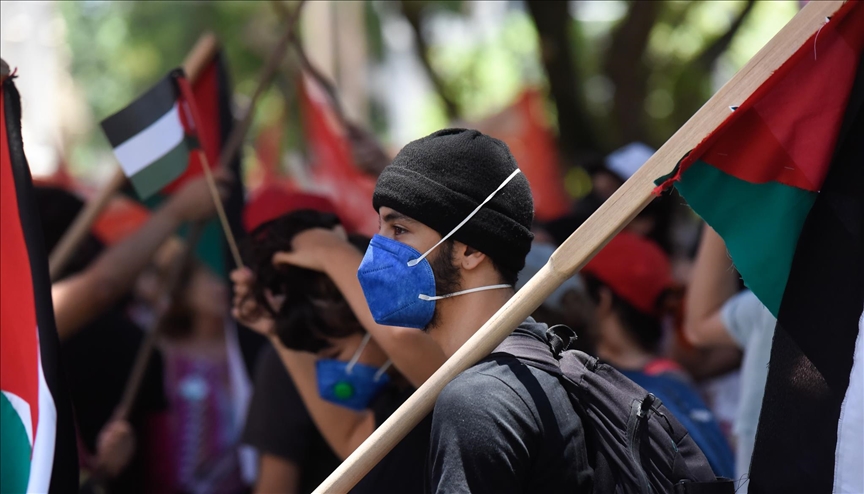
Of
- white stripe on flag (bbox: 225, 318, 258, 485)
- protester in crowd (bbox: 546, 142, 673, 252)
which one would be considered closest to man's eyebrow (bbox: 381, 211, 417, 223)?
white stripe on flag (bbox: 225, 318, 258, 485)

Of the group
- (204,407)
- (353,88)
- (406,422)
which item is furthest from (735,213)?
(353,88)

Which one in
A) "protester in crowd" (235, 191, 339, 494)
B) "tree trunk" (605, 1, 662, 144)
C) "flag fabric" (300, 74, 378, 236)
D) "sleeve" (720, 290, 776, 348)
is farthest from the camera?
"tree trunk" (605, 1, 662, 144)

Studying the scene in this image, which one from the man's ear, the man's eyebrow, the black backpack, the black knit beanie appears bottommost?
the black backpack

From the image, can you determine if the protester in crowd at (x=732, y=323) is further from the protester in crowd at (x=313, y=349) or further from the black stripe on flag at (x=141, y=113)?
the black stripe on flag at (x=141, y=113)

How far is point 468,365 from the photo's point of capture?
7.09 ft

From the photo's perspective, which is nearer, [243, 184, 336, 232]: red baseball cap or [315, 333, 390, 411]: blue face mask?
[315, 333, 390, 411]: blue face mask

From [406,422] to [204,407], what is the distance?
3.50m

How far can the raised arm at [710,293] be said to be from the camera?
3715mm

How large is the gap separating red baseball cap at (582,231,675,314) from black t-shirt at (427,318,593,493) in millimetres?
2047

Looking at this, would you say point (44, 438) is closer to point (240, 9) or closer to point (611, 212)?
point (611, 212)

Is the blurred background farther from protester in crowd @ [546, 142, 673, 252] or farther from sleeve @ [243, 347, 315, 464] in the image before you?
sleeve @ [243, 347, 315, 464]

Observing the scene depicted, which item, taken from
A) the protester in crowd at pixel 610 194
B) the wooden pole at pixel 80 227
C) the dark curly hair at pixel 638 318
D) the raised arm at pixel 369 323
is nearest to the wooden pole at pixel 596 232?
the raised arm at pixel 369 323

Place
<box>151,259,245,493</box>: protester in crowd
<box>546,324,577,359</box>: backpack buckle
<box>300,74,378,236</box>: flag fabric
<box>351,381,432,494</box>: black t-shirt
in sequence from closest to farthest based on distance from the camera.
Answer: <box>546,324,577,359</box>: backpack buckle < <box>351,381,432,494</box>: black t-shirt < <box>151,259,245,493</box>: protester in crowd < <box>300,74,378,236</box>: flag fabric

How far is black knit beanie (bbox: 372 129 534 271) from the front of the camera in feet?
7.73
